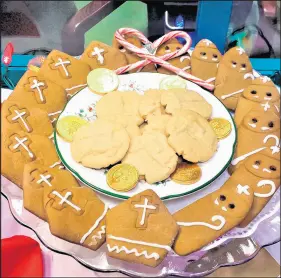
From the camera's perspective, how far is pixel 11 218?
102 cm

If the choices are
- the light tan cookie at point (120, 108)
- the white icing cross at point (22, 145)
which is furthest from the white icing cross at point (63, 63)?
the white icing cross at point (22, 145)

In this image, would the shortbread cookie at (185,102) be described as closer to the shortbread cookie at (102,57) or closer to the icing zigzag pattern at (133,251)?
the shortbread cookie at (102,57)

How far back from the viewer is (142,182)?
0.93 metres

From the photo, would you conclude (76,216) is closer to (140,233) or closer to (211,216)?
(140,233)

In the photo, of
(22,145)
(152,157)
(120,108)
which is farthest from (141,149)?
(22,145)

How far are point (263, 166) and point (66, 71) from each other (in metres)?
0.53

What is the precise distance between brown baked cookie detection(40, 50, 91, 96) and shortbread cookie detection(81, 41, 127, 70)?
1.3 inches

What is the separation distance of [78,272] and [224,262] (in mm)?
310

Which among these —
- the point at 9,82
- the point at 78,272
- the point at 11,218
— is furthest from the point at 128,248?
the point at 9,82

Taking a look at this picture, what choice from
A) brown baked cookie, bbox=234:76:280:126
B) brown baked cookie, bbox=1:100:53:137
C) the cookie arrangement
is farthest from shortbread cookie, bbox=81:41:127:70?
brown baked cookie, bbox=234:76:280:126

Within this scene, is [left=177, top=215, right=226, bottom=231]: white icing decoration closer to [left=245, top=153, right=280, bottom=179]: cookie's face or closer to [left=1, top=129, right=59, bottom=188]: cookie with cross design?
[left=245, top=153, right=280, bottom=179]: cookie's face

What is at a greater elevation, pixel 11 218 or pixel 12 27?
pixel 12 27

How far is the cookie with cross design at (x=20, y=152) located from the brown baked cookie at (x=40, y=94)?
11 cm

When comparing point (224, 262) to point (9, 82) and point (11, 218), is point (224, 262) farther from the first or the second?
point (9, 82)
